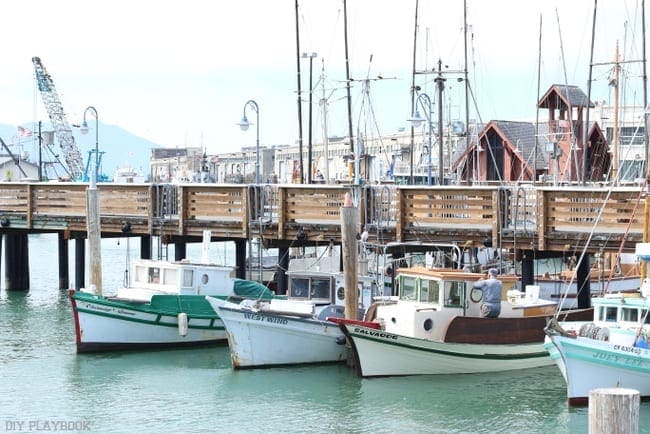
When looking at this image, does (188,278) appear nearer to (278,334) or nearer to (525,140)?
(278,334)

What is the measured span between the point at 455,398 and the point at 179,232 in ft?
50.0

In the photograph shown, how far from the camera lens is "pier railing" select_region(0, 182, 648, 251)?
32.9m

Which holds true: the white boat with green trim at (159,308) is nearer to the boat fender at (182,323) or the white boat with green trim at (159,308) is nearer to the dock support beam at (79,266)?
the boat fender at (182,323)

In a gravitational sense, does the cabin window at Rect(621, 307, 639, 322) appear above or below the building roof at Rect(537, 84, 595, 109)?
below

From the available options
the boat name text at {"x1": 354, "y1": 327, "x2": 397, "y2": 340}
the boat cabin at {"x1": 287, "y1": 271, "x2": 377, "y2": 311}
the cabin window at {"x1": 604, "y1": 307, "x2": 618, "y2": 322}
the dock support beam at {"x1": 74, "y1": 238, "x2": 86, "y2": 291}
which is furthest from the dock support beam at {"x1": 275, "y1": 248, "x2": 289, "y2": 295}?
the cabin window at {"x1": 604, "y1": 307, "x2": 618, "y2": 322}

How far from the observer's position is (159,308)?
116 feet

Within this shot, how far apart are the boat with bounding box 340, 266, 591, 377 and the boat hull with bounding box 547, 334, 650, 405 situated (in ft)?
13.0

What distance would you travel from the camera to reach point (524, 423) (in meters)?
26.1

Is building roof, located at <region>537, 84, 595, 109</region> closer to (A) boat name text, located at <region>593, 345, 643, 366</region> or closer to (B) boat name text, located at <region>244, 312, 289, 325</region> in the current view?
(B) boat name text, located at <region>244, 312, 289, 325</region>

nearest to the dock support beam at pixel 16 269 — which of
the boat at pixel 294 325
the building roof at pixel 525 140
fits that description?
the boat at pixel 294 325

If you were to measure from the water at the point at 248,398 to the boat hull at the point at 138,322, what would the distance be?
18.5 inches

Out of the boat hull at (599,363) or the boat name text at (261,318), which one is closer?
the boat hull at (599,363)

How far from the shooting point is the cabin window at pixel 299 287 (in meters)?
34.2

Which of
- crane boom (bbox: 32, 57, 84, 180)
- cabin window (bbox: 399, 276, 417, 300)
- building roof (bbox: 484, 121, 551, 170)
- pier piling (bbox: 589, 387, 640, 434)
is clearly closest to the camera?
pier piling (bbox: 589, 387, 640, 434)
